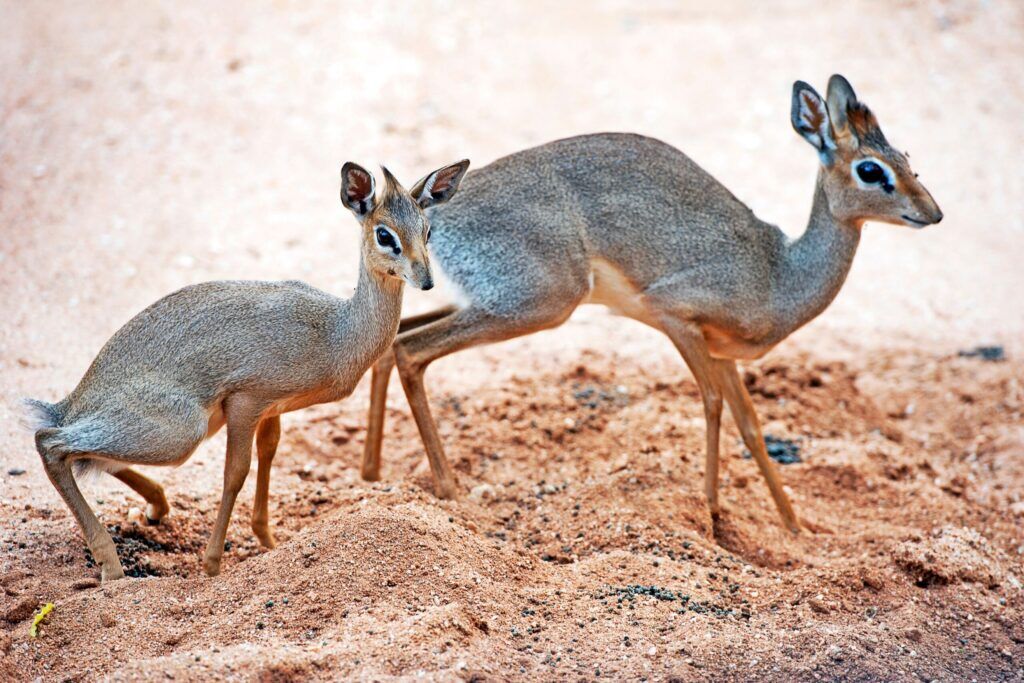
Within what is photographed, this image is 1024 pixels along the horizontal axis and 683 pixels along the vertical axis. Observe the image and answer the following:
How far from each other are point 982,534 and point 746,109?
5948 mm

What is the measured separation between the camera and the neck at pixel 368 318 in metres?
5.58

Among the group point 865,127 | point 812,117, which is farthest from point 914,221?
point 812,117

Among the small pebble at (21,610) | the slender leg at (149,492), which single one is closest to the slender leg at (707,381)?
the slender leg at (149,492)

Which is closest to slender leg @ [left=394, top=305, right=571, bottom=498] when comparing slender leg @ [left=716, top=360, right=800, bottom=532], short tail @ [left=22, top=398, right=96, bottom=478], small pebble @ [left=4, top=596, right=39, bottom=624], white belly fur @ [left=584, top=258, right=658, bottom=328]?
white belly fur @ [left=584, top=258, right=658, bottom=328]

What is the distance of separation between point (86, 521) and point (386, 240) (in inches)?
76.7

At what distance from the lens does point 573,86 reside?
38.9 feet

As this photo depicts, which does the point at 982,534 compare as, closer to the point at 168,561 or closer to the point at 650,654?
the point at 650,654

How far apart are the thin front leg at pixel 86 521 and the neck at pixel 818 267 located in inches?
163

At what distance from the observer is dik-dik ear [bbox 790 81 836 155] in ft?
22.3

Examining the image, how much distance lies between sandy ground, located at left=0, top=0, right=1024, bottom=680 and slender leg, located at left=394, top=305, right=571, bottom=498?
310mm

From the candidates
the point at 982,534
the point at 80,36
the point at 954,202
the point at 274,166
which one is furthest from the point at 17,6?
the point at 982,534

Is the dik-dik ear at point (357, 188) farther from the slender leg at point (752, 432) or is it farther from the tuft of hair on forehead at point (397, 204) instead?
the slender leg at point (752, 432)

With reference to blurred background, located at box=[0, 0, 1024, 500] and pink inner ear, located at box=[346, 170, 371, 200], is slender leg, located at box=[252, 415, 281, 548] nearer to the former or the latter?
pink inner ear, located at box=[346, 170, 371, 200]

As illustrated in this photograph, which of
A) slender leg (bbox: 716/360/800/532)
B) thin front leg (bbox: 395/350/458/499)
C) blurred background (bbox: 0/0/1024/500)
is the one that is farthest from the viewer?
blurred background (bbox: 0/0/1024/500)
